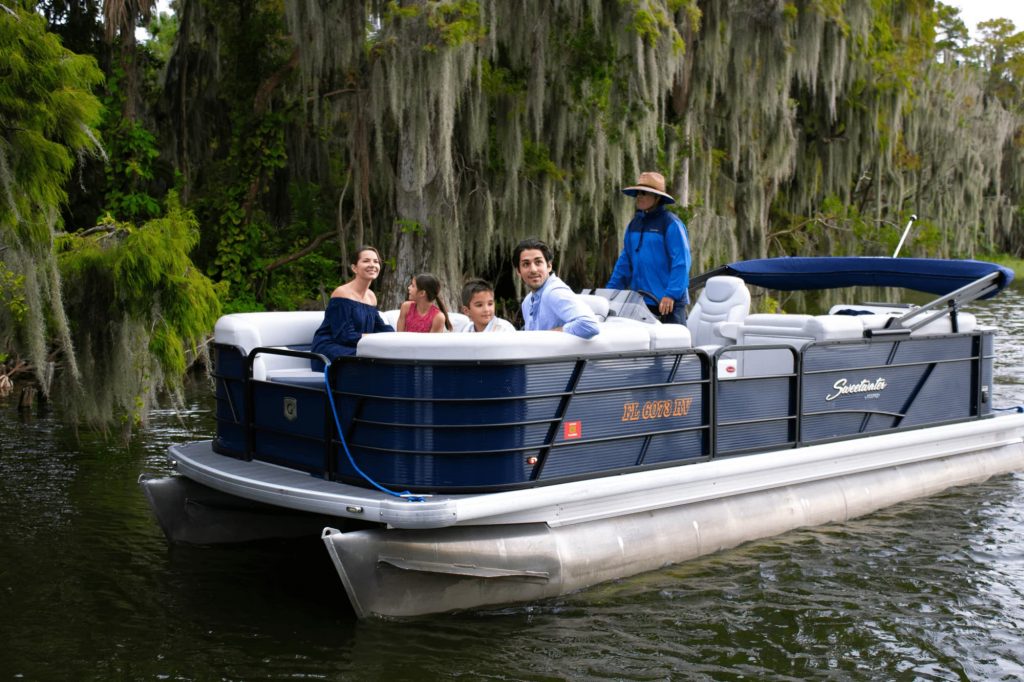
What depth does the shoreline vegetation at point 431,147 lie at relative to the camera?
29.0 ft

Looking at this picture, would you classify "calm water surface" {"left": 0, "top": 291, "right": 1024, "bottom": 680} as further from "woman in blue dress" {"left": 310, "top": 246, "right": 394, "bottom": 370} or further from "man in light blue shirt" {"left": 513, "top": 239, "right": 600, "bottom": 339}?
"man in light blue shirt" {"left": 513, "top": 239, "right": 600, "bottom": 339}

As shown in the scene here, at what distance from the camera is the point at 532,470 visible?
595cm

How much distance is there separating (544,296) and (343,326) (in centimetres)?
130

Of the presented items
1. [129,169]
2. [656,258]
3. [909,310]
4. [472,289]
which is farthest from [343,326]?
[129,169]

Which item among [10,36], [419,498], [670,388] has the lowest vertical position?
[419,498]

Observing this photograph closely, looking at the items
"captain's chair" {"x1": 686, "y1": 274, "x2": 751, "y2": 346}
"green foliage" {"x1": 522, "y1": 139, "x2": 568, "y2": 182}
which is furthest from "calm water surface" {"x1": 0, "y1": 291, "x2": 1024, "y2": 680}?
"green foliage" {"x1": 522, "y1": 139, "x2": 568, "y2": 182}

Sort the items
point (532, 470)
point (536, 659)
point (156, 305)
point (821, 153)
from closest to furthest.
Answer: point (536, 659), point (532, 470), point (156, 305), point (821, 153)

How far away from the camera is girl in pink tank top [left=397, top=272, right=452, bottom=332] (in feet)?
23.1

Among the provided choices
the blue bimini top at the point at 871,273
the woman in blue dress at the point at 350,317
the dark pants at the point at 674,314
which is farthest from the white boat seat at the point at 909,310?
the woman in blue dress at the point at 350,317

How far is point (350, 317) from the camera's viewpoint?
22.6 ft

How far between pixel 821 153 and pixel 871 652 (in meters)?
16.6

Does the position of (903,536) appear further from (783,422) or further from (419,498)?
(419,498)

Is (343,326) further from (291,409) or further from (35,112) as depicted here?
(35,112)

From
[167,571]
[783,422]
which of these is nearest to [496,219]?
[783,422]
